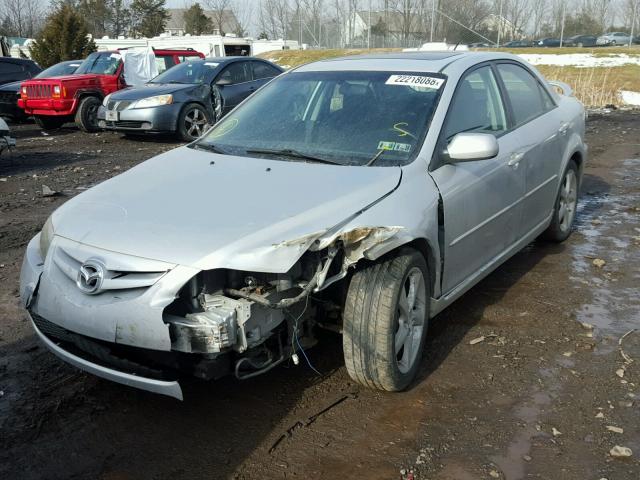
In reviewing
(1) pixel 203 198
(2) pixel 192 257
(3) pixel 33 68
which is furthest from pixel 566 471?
(3) pixel 33 68

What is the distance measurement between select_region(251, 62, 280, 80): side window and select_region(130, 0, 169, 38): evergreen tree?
44.2 metres

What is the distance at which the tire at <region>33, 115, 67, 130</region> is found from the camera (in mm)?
14625

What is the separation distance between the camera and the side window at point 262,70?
1290cm

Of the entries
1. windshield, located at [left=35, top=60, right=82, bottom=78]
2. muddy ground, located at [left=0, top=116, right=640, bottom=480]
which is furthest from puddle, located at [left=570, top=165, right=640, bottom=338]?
windshield, located at [left=35, top=60, right=82, bottom=78]

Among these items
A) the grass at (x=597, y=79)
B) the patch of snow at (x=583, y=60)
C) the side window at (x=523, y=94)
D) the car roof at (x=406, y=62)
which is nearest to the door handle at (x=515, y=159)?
the side window at (x=523, y=94)

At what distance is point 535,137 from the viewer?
4.67 m

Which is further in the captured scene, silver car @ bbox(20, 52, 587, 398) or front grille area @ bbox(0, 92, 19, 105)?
front grille area @ bbox(0, 92, 19, 105)

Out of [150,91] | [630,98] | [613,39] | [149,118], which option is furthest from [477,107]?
[613,39]

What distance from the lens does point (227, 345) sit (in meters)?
2.64

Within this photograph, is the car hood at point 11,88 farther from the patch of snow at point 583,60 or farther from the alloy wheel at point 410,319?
the patch of snow at point 583,60

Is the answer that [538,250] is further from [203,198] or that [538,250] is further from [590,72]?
[590,72]

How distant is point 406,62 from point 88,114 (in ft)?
37.6

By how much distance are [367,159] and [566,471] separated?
1825 millimetres

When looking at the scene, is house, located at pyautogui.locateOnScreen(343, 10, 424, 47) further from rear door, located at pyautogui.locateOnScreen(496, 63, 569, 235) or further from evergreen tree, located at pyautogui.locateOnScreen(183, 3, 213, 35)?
rear door, located at pyautogui.locateOnScreen(496, 63, 569, 235)
